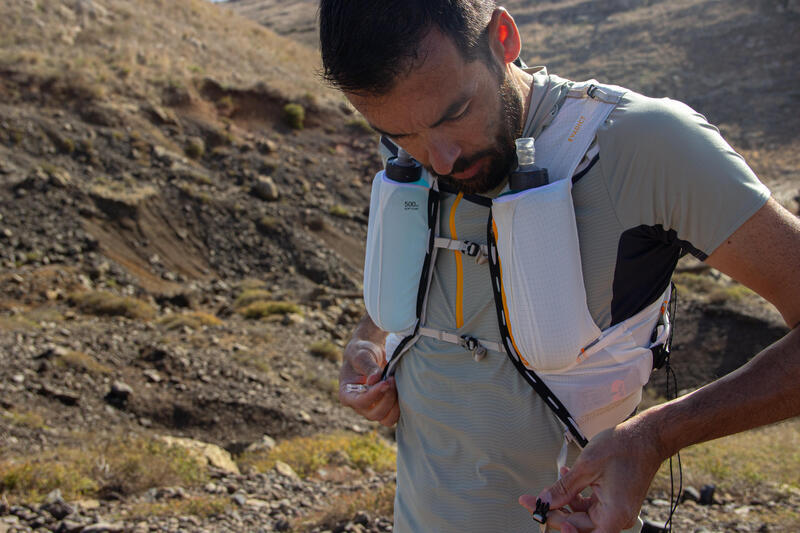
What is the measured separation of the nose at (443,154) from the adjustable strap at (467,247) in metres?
0.16

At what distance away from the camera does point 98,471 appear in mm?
5477

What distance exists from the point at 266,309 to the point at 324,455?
567 cm

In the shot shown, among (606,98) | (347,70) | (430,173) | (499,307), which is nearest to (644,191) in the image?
(606,98)

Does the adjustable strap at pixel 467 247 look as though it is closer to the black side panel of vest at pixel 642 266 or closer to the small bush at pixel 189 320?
the black side panel of vest at pixel 642 266

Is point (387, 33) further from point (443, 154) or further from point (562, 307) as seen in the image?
point (562, 307)

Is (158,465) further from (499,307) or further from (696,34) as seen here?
(696,34)

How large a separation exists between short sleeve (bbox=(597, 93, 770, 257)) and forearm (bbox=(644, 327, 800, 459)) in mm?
212

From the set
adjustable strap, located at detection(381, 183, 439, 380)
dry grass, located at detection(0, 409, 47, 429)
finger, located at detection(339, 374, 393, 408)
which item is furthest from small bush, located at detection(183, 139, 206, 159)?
adjustable strap, located at detection(381, 183, 439, 380)

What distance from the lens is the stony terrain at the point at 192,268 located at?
5500 mm

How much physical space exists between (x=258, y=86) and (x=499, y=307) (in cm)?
2108

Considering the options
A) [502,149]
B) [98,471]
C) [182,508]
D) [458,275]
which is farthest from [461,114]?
[98,471]

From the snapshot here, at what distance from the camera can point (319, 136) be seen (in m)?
21.1

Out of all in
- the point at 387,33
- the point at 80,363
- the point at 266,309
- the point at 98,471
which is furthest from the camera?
the point at 266,309

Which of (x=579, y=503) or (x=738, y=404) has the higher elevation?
(x=738, y=404)
